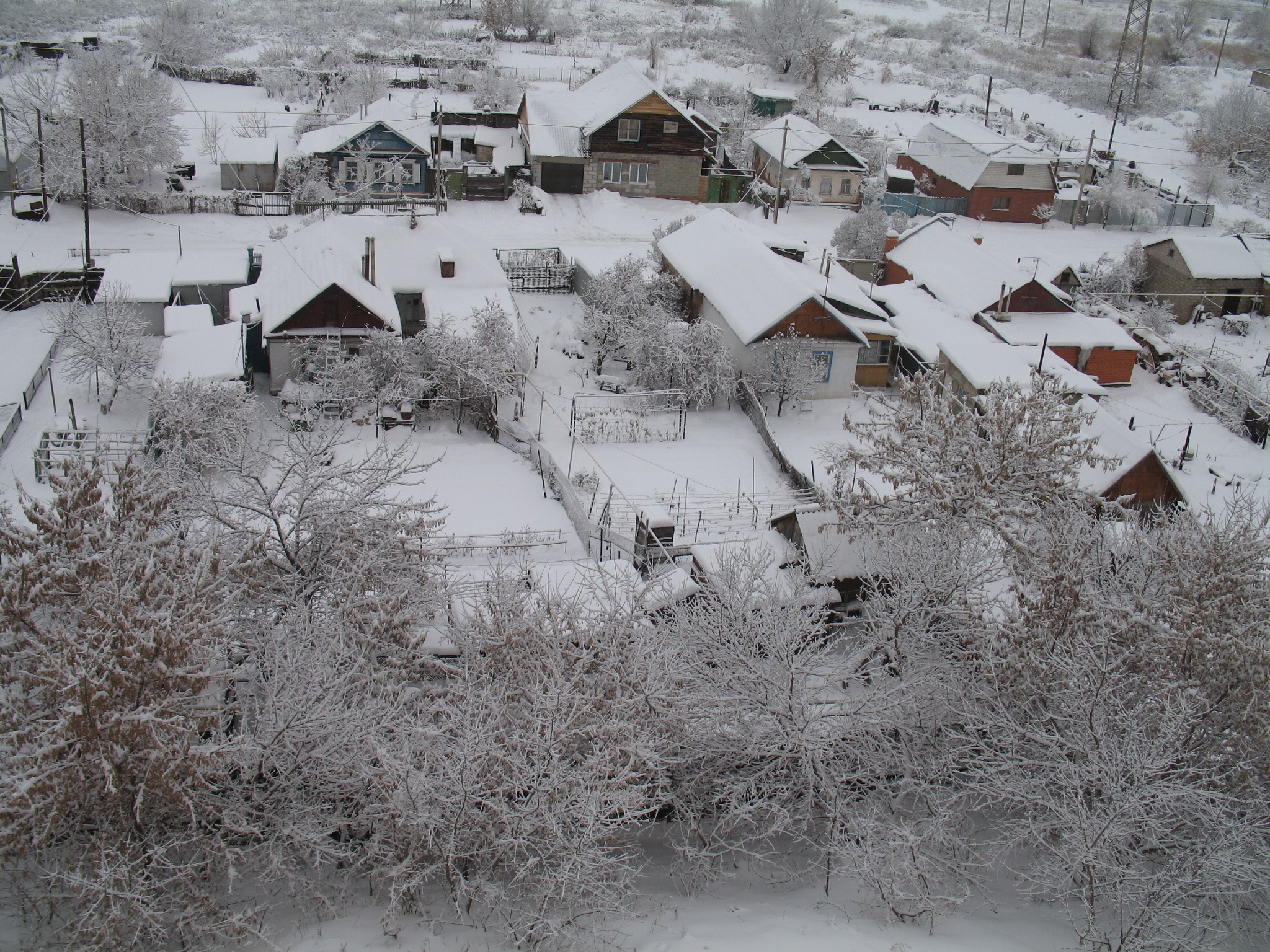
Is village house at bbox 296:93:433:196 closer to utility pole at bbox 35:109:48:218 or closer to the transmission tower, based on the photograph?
utility pole at bbox 35:109:48:218

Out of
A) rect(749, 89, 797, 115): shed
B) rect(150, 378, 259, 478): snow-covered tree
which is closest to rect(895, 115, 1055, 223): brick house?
rect(749, 89, 797, 115): shed

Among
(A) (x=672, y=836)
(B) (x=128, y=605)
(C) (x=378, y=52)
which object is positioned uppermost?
(C) (x=378, y=52)

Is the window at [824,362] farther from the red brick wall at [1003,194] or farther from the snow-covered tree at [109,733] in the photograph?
the red brick wall at [1003,194]

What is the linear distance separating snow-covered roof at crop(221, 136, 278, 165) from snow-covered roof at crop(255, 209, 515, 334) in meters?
11.0

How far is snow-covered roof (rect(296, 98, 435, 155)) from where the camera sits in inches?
1724

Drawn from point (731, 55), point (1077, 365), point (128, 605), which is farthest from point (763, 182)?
point (128, 605)

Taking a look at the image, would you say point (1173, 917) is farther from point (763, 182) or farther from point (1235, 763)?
point (763, 182)

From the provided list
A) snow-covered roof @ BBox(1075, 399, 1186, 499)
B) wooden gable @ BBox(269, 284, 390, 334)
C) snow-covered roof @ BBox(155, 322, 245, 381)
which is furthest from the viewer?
wooden gable @ BBox(269, 284, 390, 334)

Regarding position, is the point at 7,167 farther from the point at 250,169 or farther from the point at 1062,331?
the point at 1062,331

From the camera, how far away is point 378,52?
6519 centimetres

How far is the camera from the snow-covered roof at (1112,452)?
78.0ft

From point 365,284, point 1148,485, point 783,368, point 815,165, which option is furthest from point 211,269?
point 815,165

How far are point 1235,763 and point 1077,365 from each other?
22271mm

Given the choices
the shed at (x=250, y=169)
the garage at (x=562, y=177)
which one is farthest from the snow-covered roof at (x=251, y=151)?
the garage at (x=562, y=177)
